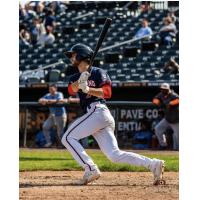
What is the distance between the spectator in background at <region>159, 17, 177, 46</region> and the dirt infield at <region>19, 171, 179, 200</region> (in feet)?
27.1

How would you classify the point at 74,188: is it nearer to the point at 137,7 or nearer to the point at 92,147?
the point at 92,147

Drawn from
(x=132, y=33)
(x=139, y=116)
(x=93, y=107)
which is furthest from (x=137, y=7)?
(x=93, y=107)

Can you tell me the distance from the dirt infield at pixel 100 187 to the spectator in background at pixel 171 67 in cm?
668

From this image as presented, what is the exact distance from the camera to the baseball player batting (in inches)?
299

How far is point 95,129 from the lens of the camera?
764 cm

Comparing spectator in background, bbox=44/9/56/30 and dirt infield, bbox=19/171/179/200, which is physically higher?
spectator in background, bbox=44/9/56/30

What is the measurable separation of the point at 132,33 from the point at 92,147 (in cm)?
488

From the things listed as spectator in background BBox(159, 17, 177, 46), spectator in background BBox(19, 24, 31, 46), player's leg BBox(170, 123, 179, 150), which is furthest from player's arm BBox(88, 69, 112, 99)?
spectator in background BBox(19, 24, 31, 46)

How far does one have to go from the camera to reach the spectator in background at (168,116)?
571 inches

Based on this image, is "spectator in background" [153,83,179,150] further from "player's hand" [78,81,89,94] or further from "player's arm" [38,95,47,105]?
"player's hand" [78,81,89,94]

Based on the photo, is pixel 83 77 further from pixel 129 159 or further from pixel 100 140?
pixel 129 159

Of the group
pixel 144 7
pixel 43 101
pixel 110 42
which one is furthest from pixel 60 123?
pixel 144 7

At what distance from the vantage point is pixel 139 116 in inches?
598

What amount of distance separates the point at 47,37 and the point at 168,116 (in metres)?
7.51
